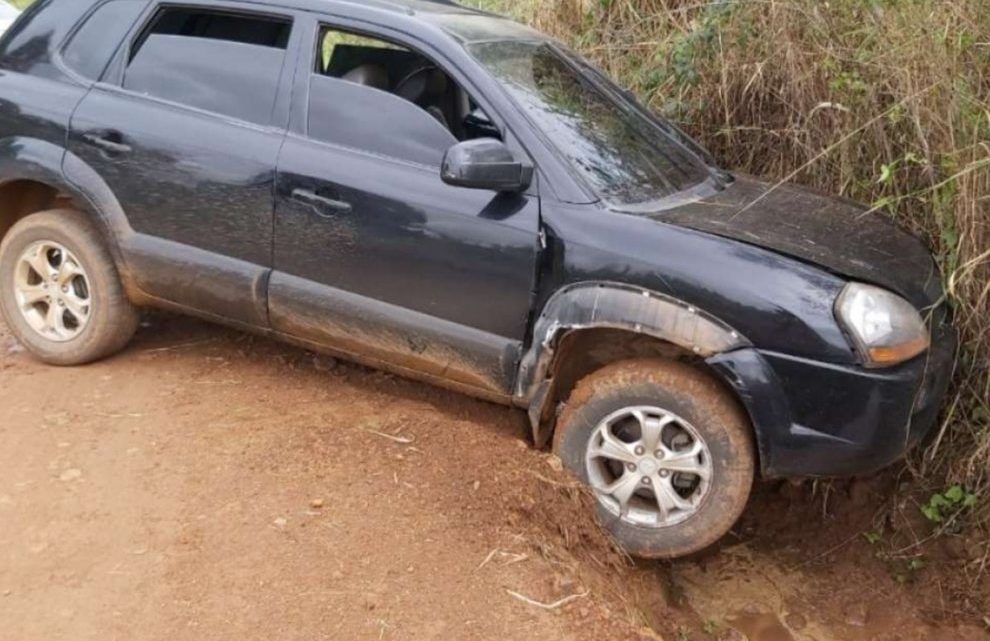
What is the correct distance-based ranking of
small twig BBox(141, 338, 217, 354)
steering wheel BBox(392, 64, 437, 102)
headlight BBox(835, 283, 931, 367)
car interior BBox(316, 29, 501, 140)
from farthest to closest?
small twig BBox(141, 338, 217, 354), steering wheel BBox(392, 64, 437, 102), car interior BBox(316, 29, 501, 140), headlight BBox(835, 283, 931, 367)

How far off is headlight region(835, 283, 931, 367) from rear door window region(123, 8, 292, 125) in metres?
2.51

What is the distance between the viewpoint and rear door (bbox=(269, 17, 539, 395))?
142 inches

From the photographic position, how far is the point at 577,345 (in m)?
3.70

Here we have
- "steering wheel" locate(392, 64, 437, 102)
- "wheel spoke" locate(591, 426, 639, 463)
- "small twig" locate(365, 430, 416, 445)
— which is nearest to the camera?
"wheel spoke" locate(591, 426, 639, 463)

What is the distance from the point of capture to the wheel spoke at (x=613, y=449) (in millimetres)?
3566

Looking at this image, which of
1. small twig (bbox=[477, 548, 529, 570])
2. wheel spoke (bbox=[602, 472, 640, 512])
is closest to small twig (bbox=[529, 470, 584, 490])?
wheel spoke (bbox=[602, 472, 640, 512])

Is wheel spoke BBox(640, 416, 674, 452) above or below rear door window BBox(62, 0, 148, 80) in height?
below

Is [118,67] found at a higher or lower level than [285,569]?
higher

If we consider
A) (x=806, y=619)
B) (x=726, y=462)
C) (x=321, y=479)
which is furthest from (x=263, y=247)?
(x=806, y=619)

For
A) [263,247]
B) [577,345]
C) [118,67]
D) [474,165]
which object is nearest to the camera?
[474,165]

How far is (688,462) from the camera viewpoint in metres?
3.47

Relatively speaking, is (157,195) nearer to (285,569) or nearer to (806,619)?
(285,569)

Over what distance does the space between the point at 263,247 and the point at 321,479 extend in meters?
1.08

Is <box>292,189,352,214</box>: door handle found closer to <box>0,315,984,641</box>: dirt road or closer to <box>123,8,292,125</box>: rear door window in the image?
<box>123,8,292,125</box>: rear door window
